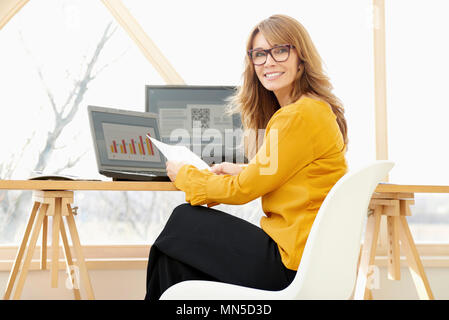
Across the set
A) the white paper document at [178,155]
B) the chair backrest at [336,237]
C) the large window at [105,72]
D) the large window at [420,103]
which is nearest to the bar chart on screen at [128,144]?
the white paper document at [178,155]

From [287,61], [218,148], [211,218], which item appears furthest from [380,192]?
[211,218]

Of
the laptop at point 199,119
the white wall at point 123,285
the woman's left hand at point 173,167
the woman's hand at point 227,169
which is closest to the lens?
the woman's left hand at point 173,167

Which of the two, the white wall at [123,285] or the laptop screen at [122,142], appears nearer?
the laptop screen at [122,142]

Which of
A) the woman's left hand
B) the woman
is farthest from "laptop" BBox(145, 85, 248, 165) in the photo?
the woman

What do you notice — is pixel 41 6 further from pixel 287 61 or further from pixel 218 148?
pixel 287 61

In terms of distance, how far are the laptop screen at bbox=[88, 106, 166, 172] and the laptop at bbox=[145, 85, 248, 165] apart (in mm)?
331

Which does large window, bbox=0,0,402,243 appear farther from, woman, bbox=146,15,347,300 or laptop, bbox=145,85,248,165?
woman, bbox=146,15,347,300

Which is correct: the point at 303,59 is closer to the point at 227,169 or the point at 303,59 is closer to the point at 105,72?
the point at 227,169

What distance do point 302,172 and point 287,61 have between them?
0.39 meters

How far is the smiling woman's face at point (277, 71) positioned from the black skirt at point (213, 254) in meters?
0.47

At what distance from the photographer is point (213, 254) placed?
3.99ft

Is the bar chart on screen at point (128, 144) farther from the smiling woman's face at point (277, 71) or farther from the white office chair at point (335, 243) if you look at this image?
the white office chair at point (335, 243)

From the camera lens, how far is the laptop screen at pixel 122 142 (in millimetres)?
1729

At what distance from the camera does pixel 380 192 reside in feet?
6.66
